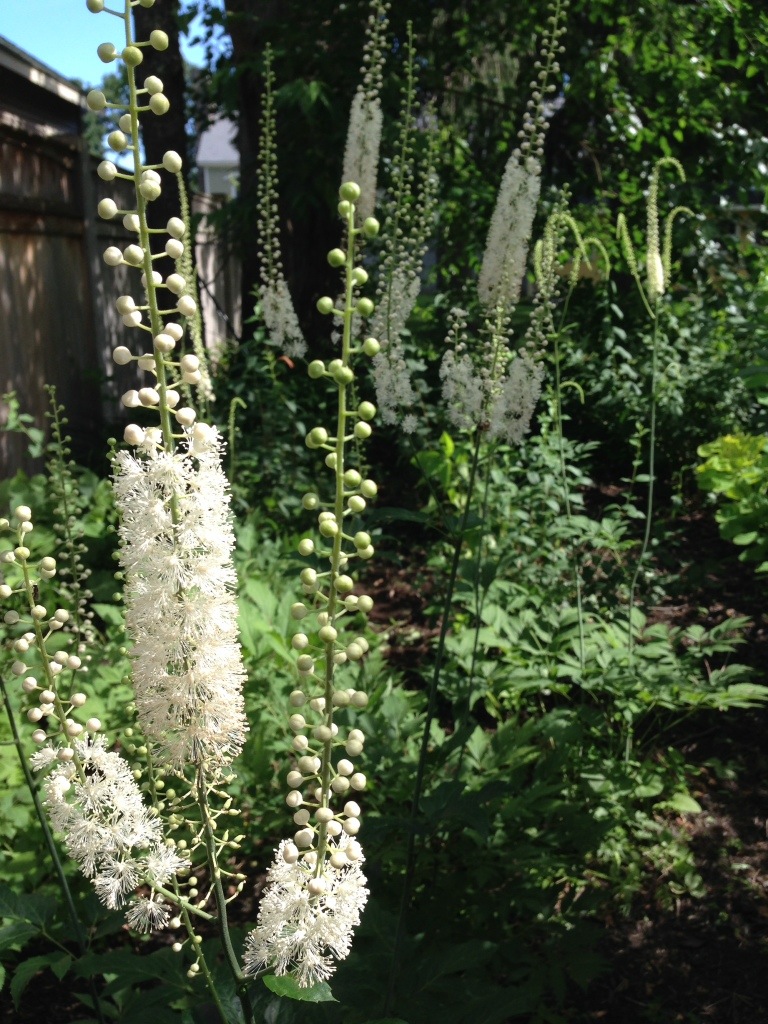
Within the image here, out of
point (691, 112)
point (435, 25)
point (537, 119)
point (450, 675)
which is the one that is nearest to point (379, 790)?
point (450, 675)

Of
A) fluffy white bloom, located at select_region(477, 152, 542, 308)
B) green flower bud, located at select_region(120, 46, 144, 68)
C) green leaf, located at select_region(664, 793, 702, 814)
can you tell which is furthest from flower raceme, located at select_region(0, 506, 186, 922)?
green leaf, located at select_region(664, 793, 702, 814)

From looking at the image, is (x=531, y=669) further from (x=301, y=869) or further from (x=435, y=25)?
(x=435, y=25)

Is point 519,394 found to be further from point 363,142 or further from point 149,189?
point 149,189

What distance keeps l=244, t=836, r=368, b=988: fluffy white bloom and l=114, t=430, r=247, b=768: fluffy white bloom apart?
28 cm

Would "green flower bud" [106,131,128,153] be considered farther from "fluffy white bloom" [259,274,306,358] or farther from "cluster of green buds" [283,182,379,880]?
"fluffy white bloom" [259,274,306,358]

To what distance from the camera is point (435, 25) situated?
28.7 feet

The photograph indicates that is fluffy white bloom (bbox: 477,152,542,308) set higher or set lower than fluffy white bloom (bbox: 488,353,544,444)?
higher

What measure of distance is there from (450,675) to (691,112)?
6224mm

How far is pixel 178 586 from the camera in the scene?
55.4 inches

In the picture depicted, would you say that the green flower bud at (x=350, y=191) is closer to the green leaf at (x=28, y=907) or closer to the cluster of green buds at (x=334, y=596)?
the cluster of green buds at (x=334, y=596)

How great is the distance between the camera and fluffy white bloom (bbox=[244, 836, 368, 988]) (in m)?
1.45

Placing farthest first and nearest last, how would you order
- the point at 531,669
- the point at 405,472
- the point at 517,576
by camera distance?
the point at 405,472 < the point at 517,576 < the point at 531,669

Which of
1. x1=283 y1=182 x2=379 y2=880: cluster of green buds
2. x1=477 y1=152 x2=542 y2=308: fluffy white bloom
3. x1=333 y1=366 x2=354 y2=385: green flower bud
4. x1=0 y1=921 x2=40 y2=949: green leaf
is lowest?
x1=0 y1=921 x2=40 y2=949: green leaf

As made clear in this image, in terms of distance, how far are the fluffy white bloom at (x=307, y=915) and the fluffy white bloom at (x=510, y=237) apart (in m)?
2.25
